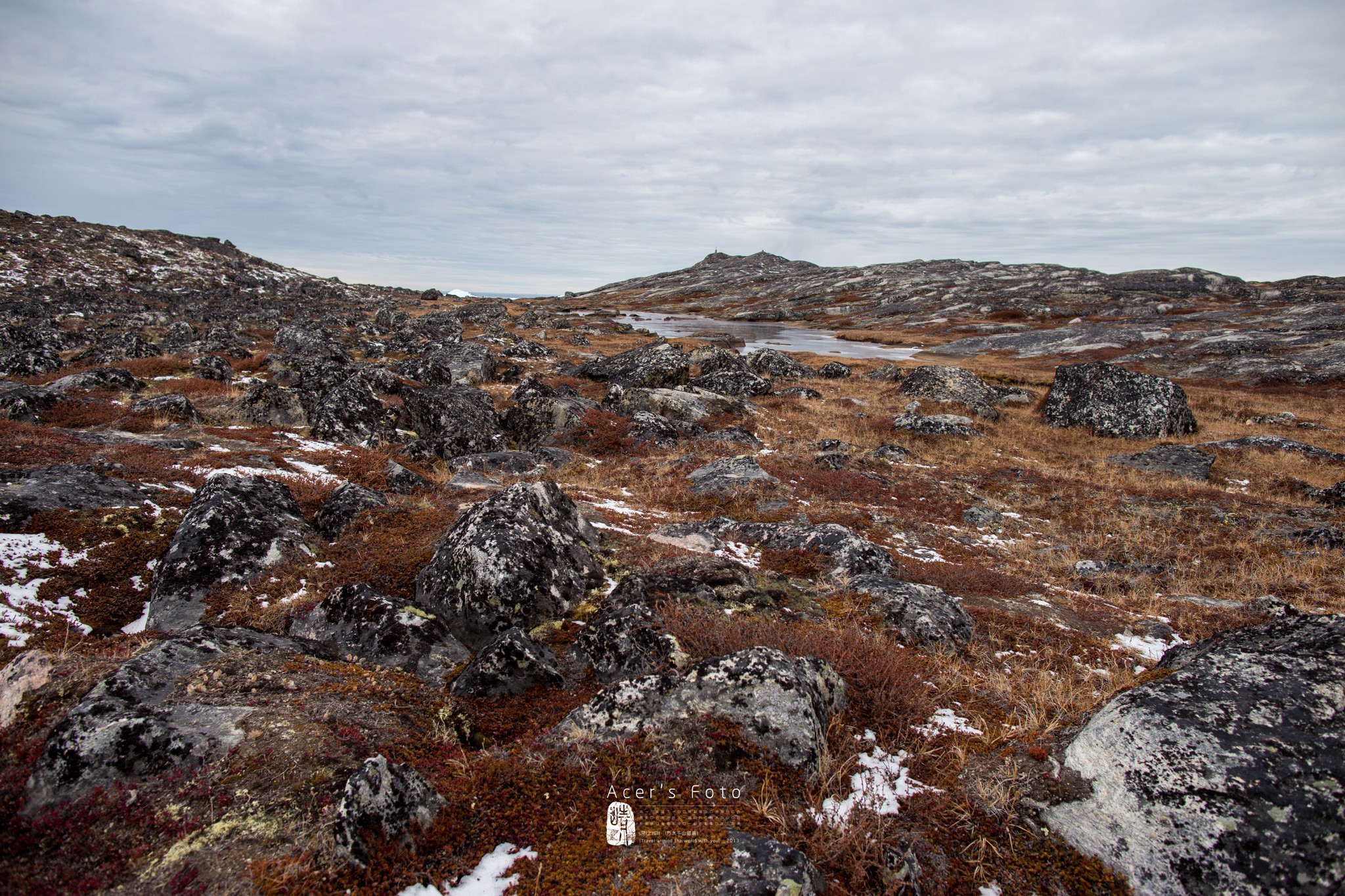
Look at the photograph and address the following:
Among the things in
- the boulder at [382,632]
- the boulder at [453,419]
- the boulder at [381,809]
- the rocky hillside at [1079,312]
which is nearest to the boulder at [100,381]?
the boulder at [453,419]

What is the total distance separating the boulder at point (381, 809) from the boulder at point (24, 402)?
67.3 ft

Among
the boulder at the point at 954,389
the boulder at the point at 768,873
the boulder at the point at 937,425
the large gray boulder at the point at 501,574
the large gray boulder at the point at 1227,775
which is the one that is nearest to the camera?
the large gray boulder at the point at 1227,775

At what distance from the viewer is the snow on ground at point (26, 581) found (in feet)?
20.8

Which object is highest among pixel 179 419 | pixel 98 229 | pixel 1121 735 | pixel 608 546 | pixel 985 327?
pixel 98 229

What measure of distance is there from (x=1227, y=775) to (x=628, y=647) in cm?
528

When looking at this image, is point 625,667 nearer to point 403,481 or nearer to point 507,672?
point 507,672

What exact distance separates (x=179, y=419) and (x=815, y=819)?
21651 millimetres

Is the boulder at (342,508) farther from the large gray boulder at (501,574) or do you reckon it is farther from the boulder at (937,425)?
the boulder at (937,425)

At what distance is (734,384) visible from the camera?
39.8 metres

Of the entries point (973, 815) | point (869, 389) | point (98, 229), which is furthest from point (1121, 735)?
point (98, 229)

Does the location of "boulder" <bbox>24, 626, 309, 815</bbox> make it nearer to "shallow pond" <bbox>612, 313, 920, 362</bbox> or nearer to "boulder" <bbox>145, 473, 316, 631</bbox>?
"boulder" <bbox>145, 473, 316, 631</bbox>

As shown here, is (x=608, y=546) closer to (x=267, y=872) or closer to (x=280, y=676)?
(x=280, y=676)

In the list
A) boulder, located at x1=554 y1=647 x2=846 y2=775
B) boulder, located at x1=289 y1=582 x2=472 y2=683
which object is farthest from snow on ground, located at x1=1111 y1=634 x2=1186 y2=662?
boulder, located at x1=289 y1=582 x2=472 y2=683

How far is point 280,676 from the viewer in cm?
581
